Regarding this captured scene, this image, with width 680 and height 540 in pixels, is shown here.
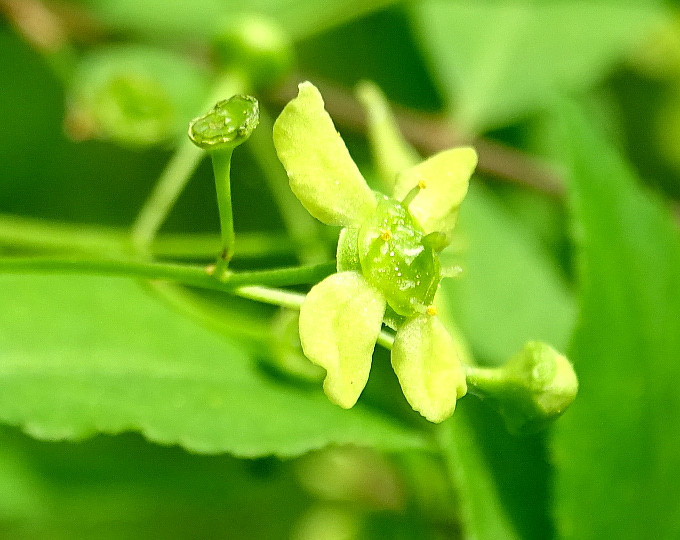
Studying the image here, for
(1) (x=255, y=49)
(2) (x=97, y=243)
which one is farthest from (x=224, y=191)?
(1) (x=255, y=49)

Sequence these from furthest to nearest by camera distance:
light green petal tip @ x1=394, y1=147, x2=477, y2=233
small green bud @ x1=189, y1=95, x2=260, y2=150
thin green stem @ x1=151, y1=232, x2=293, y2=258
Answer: thin green stem @ x1=151, y1=232, x2=293, y2=258 → light green petal tip @ x1=394, y1=147, x2=477, y2=233 → small green bud @ x1=189, y1=95, x2=260, y2=150

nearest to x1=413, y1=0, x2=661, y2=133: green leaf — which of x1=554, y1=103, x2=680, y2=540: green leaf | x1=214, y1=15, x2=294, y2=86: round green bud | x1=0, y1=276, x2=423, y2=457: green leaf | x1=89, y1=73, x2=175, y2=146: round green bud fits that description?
x1=214, y1=15, x2=294, y2=86: round green bud

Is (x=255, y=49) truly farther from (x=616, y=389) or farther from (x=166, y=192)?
(x=616, y=389)

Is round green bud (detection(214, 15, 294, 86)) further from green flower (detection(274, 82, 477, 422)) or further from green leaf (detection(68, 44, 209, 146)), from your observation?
green flower (detection(274, 82, 477, 422))

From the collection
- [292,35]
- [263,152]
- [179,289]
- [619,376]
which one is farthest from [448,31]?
[619,376]

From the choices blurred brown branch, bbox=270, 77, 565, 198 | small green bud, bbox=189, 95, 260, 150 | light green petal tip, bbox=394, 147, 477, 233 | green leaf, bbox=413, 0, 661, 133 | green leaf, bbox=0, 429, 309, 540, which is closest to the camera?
small green bud, bbox=189, 95, 260, 150

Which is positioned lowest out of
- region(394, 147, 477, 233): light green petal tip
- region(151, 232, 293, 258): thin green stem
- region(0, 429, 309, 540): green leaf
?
region(394, 147, 477, 233): light green petal tip

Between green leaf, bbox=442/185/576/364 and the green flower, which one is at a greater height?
green leaf, bbox=442/185/576/364
